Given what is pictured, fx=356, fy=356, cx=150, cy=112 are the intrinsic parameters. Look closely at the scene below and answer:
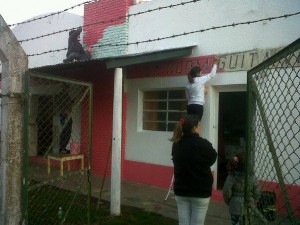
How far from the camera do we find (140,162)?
Answer: 28.5ft

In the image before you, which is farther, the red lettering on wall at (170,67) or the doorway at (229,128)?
the doorway at (229,128)

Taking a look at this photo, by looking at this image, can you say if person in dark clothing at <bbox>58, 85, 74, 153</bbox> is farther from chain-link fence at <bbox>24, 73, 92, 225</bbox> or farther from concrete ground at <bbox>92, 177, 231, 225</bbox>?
concrete ground at <bbox>92, 177, 231, 225</bbox>

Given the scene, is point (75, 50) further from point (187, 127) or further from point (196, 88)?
point (187, 127)

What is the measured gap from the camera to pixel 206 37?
24.3 feet

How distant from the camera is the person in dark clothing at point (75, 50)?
389 inches

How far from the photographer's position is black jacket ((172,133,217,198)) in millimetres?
3609

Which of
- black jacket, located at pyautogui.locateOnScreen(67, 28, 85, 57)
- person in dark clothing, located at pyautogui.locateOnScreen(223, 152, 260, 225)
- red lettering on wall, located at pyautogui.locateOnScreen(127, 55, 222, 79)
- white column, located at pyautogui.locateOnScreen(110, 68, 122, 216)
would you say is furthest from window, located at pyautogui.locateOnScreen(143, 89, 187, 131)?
person in dark clothing, located at pyautogui.locateOnScreen(223, 152, 260, 225)

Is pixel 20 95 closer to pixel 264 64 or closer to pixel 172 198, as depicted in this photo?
pixel 264 64

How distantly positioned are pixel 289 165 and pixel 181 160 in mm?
3230

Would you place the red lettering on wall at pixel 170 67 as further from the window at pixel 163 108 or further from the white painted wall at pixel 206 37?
the window at pixel 163 108

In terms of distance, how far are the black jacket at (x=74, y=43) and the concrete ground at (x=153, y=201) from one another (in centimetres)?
375

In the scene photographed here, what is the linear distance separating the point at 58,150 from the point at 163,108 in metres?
3.88

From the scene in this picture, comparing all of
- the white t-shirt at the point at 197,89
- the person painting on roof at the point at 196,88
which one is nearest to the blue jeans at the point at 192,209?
the person painting on roof at the point at 196,88

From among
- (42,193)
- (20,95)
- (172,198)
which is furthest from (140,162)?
(20,95)
